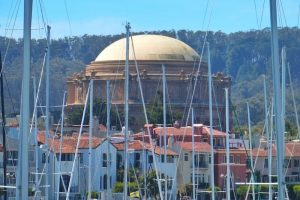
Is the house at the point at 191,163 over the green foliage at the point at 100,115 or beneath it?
beneath

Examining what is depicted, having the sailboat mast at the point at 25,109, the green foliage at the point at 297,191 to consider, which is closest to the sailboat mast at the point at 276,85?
the sailboat mast at the point at 25,109

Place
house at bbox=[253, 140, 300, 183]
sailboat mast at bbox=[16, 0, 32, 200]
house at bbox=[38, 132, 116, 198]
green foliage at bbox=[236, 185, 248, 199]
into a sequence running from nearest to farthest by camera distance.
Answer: sailboat mast at bbox=[16, 0, 32, 200]
house at bbox=[38, 132, 116, 198]
green foliage at bbox=[236, 185, 248, 199]
house at bbox=[253, 140, 300, 183]

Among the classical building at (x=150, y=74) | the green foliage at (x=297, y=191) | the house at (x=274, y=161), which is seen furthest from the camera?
the classical building at (x=150, y=74)

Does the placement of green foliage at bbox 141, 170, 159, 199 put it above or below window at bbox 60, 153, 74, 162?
below

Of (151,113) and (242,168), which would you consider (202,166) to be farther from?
(151,113)

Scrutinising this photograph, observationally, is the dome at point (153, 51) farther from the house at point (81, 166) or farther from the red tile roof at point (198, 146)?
the house at point (81, 166)

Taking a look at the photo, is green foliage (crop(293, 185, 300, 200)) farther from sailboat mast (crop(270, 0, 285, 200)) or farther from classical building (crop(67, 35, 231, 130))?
classical building (crop(67, 35, 231, 130))

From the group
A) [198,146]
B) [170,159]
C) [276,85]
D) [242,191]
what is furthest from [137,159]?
[276,85]

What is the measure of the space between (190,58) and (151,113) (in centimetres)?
4097

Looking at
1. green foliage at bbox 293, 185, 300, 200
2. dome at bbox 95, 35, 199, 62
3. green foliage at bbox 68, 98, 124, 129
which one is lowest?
green foliage at bbox 293, 185, 300, 200

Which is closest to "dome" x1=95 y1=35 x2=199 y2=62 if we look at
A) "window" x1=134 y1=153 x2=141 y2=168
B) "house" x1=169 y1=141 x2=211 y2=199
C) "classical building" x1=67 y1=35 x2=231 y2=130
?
"classical building" x1=67 y1=35 x2=231 y2=130

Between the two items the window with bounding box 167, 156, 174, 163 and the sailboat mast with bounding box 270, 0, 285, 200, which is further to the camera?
the window with bounding box 167, 156, 174, 163

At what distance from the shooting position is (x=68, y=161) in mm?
56875

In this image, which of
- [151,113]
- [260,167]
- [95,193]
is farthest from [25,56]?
[151,113]
